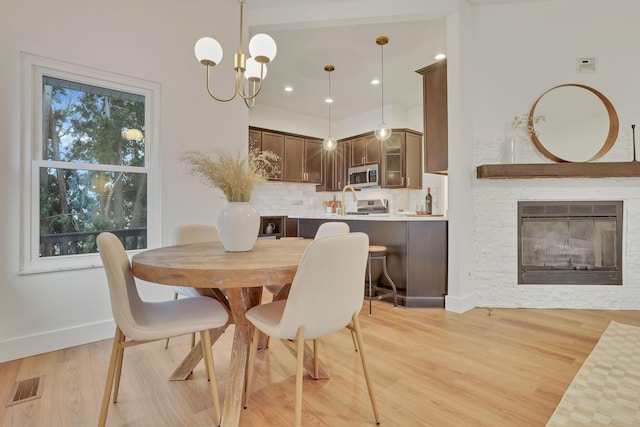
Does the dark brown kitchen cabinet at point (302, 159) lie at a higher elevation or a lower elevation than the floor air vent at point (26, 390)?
higher

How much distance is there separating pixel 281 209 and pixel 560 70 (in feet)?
14.8

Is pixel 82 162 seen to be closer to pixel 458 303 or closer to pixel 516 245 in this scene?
pixel 458 303

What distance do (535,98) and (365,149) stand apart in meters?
3.01

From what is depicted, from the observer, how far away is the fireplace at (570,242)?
10.6 feet

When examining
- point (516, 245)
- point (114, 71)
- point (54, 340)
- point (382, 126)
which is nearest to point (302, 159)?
point (382, 126)

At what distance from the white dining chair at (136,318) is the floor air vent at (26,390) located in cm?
50

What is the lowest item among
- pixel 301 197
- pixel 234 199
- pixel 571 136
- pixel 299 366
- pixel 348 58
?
pixel 299 366

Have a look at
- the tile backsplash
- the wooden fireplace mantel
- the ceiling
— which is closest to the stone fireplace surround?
the wooden fireplace mantel

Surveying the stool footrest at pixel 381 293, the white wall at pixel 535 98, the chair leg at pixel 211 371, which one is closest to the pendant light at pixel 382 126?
the white wall at pixel 535 98

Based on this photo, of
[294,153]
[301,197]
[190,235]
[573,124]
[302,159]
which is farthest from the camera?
[301,197]

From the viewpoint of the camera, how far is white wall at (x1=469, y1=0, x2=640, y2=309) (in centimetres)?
317

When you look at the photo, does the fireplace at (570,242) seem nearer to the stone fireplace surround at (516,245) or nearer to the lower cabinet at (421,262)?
the stone fireplace surround at (516,245)

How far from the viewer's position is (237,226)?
1765 mm

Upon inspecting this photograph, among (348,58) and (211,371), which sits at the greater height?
(348,58)
